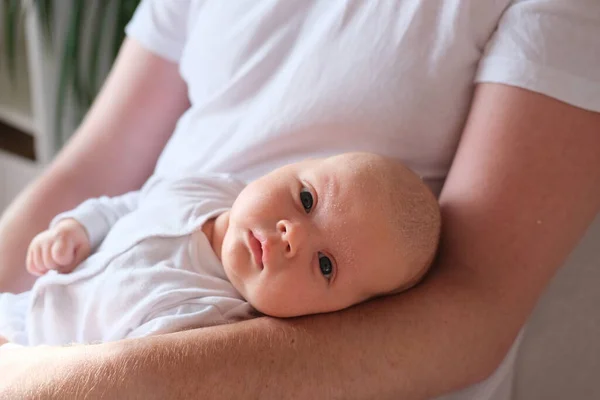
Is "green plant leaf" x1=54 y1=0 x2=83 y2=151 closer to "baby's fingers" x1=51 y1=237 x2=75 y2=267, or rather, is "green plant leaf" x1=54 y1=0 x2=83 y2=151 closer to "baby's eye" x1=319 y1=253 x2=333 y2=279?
"baby's fingers" x1=51 y1=237 x2=75 y2=267

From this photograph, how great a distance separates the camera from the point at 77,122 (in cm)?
181

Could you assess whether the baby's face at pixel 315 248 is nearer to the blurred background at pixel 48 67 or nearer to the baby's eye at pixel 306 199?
the baby's eye at pixel 306 199

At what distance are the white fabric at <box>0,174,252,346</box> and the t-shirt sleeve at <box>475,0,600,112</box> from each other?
0.43 m

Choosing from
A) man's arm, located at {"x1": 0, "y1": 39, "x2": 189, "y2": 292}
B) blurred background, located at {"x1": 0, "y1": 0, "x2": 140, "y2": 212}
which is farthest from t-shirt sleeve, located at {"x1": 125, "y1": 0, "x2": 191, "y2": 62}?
blurred background, located at {"x1": 0, "y1": 0, "x2": 140, "y2": 212}

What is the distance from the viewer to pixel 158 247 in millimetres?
836

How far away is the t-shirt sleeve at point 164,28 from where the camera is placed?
1.12m

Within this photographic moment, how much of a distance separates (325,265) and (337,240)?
0.04 metres

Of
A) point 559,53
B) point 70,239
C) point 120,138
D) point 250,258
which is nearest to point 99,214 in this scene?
point 70,239

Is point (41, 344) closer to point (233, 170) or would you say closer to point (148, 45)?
point (233, 170)

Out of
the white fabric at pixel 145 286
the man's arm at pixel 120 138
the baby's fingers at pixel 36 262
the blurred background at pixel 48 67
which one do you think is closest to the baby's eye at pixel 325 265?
the white fabric at pixel 145 286

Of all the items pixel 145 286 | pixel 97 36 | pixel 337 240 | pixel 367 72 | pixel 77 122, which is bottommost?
pixel 77 122

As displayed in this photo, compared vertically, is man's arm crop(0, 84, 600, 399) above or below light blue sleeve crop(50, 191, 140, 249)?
above

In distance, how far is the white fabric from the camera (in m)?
0.78

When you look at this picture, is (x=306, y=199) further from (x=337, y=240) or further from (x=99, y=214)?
(x=99, y=214)
